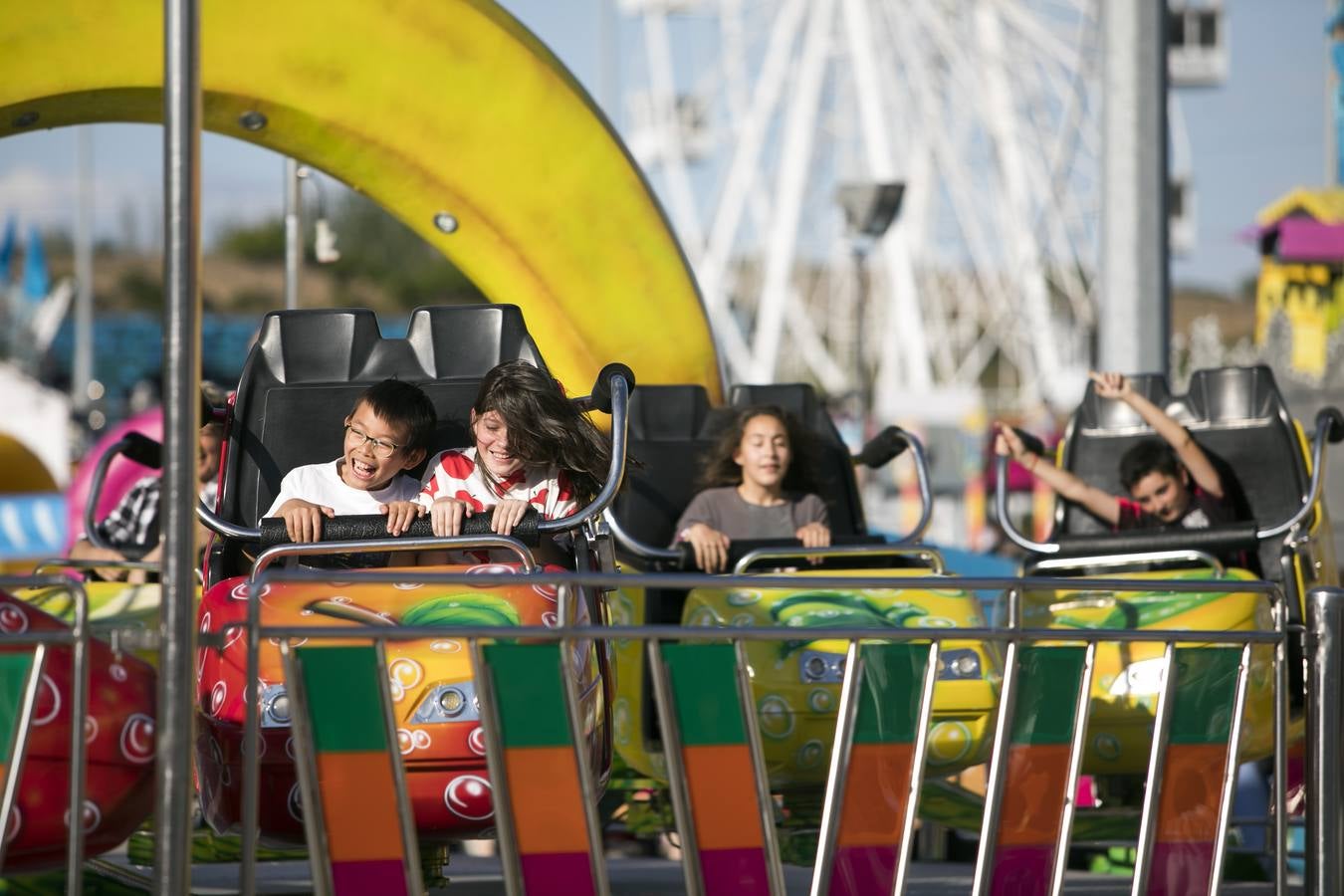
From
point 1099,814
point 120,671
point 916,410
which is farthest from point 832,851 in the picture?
point 916,410

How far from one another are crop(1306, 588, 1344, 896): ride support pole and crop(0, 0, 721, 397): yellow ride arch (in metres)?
3.30

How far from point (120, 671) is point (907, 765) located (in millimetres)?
1460

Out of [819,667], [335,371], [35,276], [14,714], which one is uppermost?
[35,276]

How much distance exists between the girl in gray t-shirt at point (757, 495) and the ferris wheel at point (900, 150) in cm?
2668

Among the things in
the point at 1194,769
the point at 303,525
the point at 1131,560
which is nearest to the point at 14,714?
the point at 303,525

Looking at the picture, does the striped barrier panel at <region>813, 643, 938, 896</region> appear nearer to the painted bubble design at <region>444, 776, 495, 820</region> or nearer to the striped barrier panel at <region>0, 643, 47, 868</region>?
the painted bubble design at <region>444, 776, 495, 820</region>

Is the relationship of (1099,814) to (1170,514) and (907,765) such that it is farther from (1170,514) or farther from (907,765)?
(907,765)

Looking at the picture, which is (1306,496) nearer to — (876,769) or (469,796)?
(876,769)

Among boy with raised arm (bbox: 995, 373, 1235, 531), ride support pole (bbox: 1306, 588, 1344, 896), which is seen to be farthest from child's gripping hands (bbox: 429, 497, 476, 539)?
boy with raised arm (bbox: 995, 373, 1235, 531)

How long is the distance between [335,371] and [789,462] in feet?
5.60

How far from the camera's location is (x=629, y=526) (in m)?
5.80

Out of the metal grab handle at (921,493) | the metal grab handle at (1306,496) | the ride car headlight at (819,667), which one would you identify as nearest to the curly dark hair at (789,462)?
A: the metal grab handle at (921,493)

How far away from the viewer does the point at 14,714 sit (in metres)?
2.75

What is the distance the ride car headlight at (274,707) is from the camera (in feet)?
10.6
